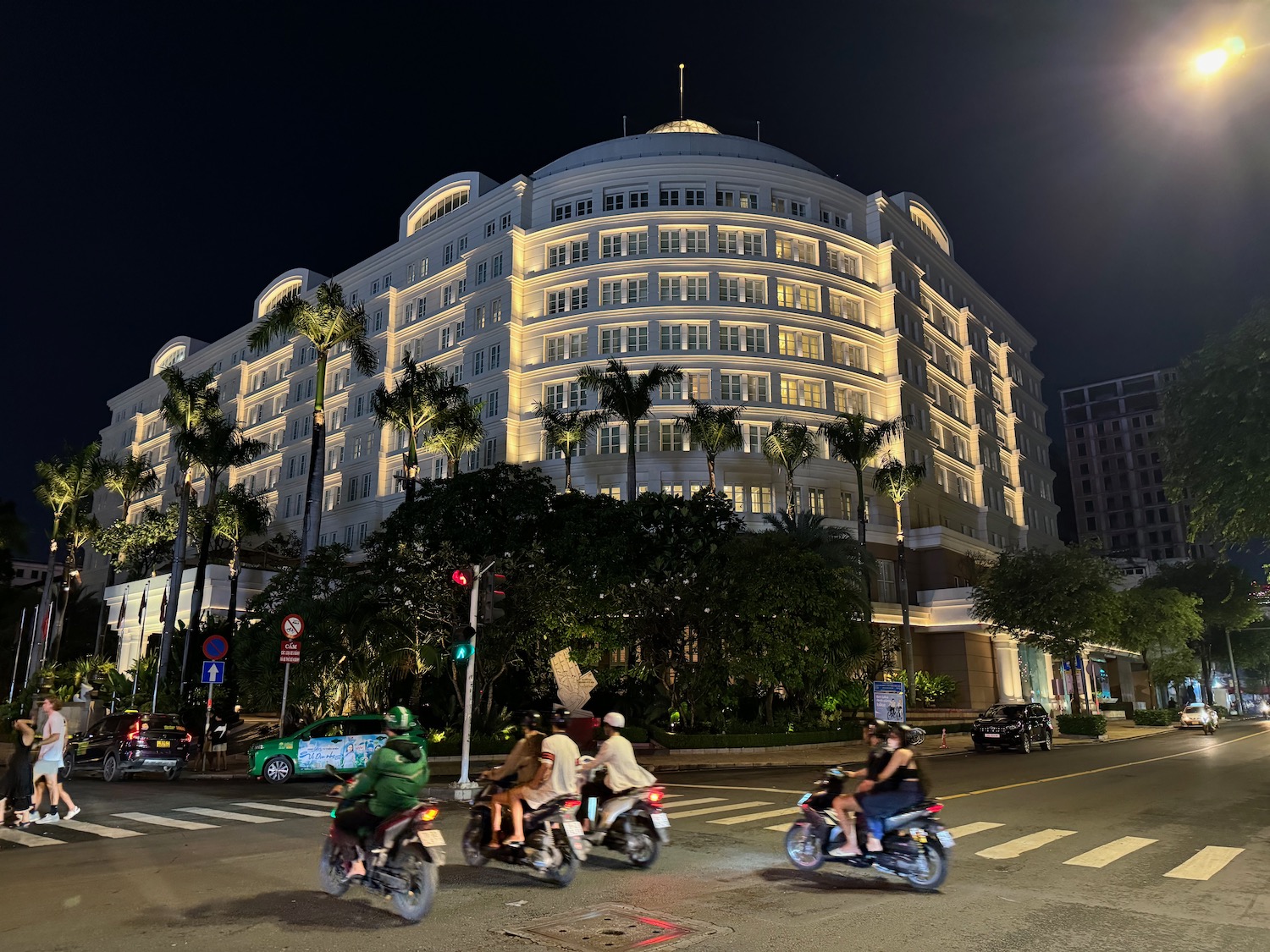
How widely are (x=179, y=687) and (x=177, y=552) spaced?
814cm

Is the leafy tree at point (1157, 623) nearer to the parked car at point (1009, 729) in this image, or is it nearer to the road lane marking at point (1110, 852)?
the parked car at point (1009, 729)

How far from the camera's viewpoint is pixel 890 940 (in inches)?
269

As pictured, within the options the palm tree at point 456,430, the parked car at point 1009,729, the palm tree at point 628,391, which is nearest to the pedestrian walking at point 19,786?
the parked car at point 1009,729

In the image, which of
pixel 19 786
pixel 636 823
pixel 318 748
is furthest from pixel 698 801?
pixel 19 786

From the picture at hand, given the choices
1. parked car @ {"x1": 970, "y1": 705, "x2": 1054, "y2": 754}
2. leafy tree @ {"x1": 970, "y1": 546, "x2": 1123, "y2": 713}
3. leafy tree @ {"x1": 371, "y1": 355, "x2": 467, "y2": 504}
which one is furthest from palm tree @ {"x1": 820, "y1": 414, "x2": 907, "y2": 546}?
leafy tree @ {"x1": 371, "y1": 355, "x2": 467, "y2": 504}

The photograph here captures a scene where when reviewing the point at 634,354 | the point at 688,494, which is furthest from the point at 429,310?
the point at 688,494

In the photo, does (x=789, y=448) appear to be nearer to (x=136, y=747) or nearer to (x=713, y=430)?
(x=713, y=430)

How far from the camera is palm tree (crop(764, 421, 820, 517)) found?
49.6 meters

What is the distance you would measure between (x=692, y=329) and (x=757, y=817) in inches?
1815

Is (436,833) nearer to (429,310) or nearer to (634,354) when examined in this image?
(634,354)

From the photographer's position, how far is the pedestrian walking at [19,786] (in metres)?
13.4

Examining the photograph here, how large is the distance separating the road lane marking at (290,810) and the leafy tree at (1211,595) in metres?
75.7

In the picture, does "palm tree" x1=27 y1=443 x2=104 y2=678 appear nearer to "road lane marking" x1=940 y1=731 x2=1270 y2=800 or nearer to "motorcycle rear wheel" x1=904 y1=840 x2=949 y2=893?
"road lane marking" x1=940 y1=731 x2=1270 y2=800

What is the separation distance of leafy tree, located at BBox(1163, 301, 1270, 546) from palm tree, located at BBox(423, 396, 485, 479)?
1351 inches
